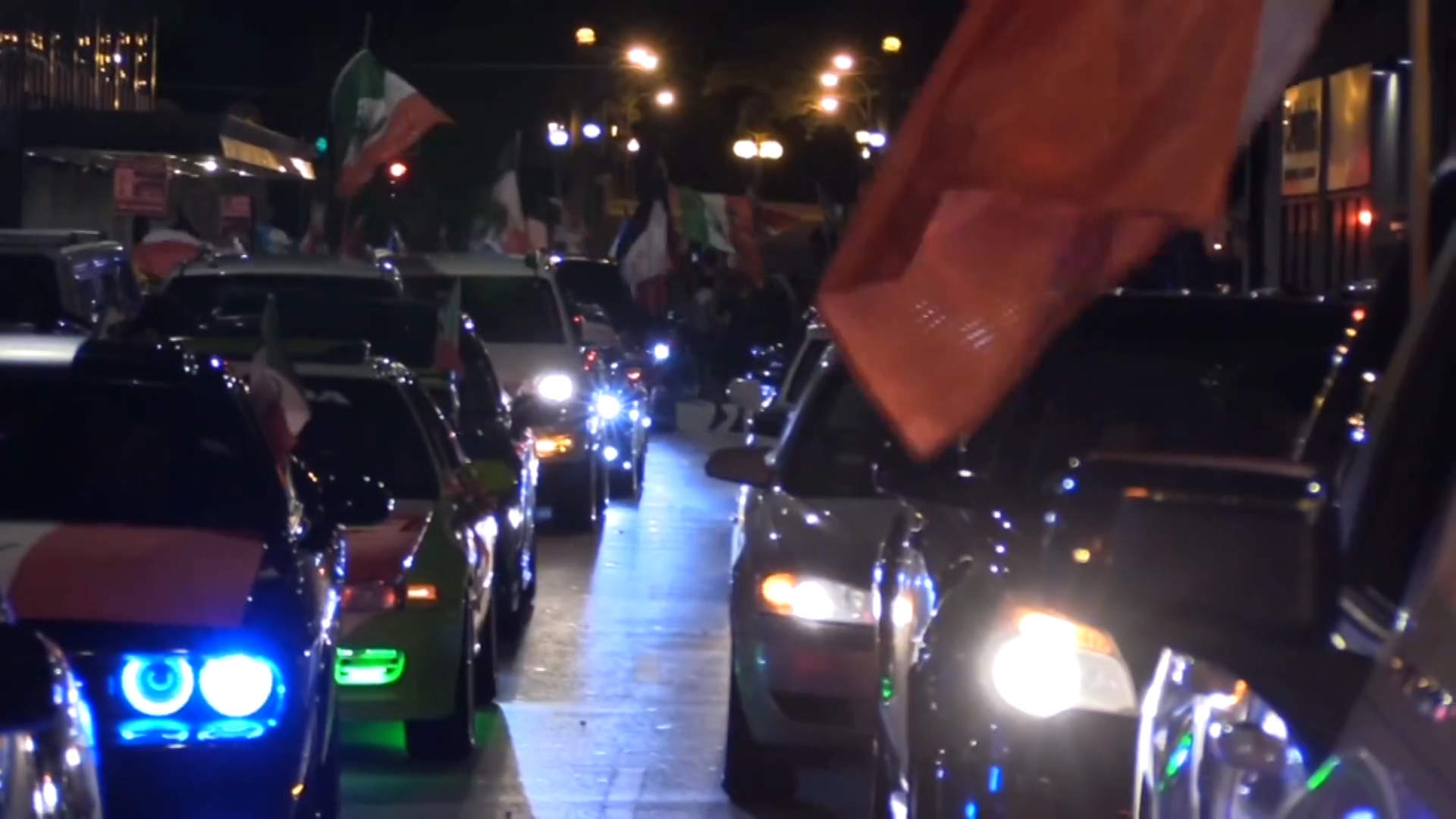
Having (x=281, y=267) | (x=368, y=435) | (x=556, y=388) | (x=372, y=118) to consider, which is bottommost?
(x=556, y=388)

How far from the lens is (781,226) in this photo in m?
42.1

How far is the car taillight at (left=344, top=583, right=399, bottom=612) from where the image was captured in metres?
9.32

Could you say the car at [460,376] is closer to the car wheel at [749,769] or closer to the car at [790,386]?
the car at [790,386]

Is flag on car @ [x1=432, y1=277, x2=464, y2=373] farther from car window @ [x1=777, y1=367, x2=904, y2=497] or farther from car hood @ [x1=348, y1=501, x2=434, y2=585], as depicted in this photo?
car window @ [x1=777, y1=367, x2=904, y2=497]

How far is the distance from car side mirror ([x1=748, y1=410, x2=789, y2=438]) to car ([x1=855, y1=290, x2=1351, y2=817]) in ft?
12.9

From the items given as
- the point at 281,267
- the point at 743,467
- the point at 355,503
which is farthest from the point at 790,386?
the point at 355,503

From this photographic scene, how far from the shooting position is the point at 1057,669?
5305mm

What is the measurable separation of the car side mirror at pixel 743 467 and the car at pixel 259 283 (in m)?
5.54

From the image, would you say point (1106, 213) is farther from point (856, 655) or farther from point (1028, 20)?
point (856, 655)

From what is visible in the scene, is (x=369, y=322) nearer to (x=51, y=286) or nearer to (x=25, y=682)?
(x=51, y=286)

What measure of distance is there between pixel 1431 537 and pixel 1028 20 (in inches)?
54.5

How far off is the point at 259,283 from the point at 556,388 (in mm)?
3777

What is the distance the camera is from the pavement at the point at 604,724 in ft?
30.1

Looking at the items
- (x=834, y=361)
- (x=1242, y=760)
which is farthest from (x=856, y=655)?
(x=1242, y=760)
